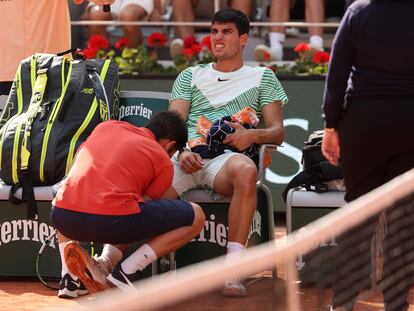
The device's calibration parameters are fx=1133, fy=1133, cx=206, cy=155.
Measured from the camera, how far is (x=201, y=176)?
638cm

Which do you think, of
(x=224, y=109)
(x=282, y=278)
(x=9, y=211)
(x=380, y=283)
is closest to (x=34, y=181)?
(x=9, y=211)

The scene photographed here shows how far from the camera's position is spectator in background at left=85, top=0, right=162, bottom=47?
9.95m

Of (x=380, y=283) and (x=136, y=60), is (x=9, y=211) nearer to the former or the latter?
(x=136, y=60)

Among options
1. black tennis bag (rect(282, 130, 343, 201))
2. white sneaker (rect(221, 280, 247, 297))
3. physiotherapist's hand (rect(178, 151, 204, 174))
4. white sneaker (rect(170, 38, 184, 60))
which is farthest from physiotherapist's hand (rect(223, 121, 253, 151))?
white sneaker (rect(221, 280, 247, 297))

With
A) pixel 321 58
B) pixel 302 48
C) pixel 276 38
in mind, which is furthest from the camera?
pixel 276 38

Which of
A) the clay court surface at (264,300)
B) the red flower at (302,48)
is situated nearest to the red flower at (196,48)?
the red flower at (302,48)

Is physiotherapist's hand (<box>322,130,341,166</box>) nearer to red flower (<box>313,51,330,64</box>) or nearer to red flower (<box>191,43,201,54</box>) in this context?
red flower (<box>313,51,330,64</box>)

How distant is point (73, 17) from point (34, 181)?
4.25 metres

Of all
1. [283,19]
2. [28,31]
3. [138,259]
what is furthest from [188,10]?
[138,259]

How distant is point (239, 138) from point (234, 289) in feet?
11.9

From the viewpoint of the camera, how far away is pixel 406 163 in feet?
15.6

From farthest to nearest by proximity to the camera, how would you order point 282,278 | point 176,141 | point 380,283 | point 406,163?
point 176,141
point 406,163
point 380,283
point 282,278

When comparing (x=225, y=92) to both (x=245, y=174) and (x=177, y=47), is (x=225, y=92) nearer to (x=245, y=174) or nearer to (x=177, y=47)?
(x=245, y=174)

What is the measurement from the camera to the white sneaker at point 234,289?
2.61 metres
